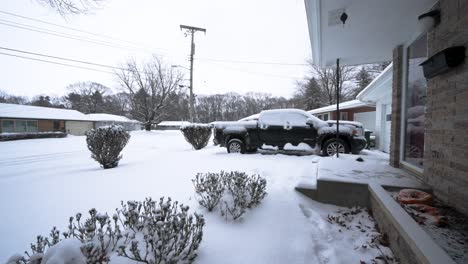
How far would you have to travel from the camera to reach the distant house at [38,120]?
2353 centimetres

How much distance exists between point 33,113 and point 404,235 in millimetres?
35808

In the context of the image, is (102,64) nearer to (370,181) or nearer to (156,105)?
(156,105)

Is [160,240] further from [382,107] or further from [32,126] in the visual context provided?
[32,126]

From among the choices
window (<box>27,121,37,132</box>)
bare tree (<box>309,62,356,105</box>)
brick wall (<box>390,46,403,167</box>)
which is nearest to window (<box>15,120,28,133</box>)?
window (<box>27,121,37,132</box>)

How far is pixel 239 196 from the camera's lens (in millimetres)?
3016

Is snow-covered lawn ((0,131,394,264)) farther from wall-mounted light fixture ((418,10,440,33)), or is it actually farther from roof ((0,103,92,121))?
roof ((0,103,92,121))

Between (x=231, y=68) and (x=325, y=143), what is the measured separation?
630 inches

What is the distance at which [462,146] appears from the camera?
7.40 ft

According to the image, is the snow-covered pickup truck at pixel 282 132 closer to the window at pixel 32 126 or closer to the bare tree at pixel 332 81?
the bare tree at pixel 332 81

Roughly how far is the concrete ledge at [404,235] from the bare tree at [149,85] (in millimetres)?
25859

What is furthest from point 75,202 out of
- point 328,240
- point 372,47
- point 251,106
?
point 251,106

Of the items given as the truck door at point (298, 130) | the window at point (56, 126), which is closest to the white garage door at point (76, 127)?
the window at point (56, 126)

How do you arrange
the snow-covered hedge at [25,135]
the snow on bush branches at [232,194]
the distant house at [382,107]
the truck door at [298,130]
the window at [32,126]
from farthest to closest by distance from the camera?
the window at [32,126] < the snow-covered hedge at [25,135] < the distant house at [382,107] < the truck door at [298,130] < the snow on bush branches at [232,194]

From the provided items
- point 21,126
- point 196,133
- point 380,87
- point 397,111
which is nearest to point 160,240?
point 397,111
